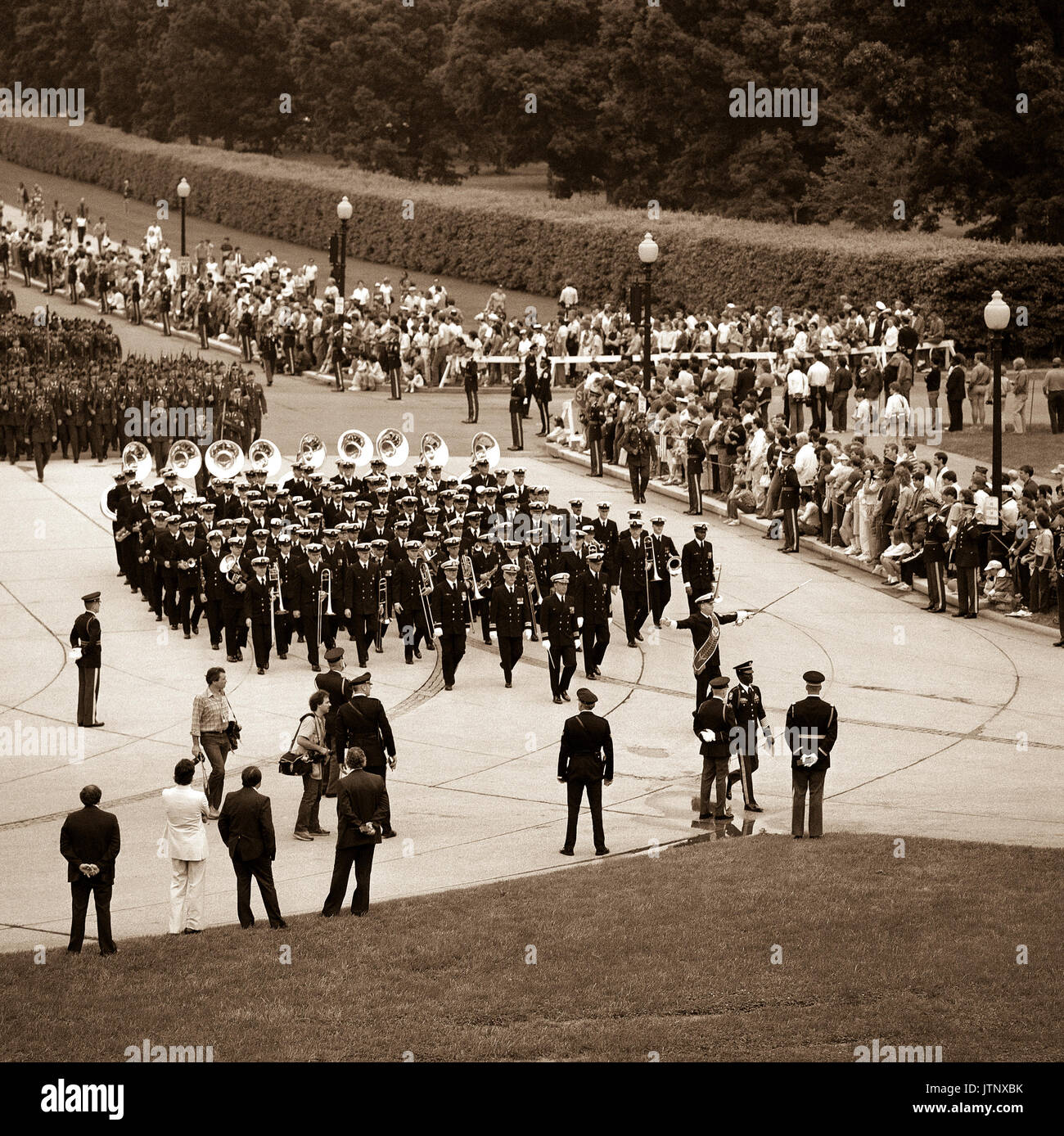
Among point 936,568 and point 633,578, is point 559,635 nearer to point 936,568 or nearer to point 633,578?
point 633,578

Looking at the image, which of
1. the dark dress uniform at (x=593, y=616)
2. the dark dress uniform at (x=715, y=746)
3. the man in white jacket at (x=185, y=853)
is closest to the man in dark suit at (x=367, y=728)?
the man in white jacket at (x=185, y=853)

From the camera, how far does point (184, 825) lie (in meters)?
13.8

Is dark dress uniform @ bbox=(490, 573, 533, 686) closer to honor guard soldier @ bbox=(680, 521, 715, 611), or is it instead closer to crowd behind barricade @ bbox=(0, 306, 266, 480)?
honor guard soldier @ bbox=(680, 521, 715, 611)

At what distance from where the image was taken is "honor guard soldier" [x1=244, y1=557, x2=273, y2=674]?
71.7 ft

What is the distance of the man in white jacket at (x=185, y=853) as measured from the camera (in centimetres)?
1374

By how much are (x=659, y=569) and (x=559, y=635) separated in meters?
3.29

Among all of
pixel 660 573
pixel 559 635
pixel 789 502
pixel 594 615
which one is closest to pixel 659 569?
pixel 660 573

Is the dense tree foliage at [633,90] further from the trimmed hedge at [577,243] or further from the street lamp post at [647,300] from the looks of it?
the street lamp post at [647,300]

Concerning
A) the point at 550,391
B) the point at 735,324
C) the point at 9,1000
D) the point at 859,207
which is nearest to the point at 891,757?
the point at 9,1000

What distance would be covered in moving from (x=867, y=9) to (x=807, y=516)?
22.8m

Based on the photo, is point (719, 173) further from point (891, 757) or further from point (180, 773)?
point (180, 773)

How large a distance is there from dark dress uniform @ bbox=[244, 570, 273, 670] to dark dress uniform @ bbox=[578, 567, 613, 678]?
375 centimetres

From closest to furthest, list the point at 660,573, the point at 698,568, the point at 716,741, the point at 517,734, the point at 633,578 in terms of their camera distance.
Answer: the point at 716,741, the point at 517,734, the point at 633,578, the point at 698,568, the point at 660,573

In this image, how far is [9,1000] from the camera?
39.5 ft
